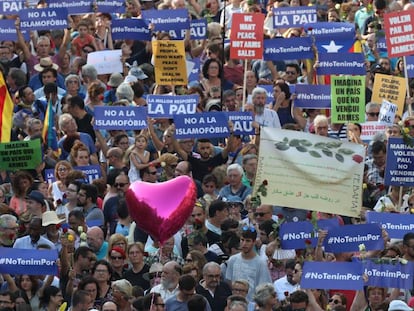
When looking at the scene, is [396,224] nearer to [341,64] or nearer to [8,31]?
[341,64]

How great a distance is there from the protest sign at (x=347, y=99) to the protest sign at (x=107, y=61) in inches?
147

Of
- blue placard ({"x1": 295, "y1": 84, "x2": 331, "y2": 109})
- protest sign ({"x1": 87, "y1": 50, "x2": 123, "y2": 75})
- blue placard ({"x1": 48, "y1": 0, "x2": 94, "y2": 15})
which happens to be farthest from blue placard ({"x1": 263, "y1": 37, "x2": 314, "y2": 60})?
blue placard ({"x1": 48, "y1": 0, "x2": 94, "y2": 15})

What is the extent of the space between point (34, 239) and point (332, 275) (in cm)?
311

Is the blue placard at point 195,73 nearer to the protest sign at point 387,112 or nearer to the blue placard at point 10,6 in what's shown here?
the blue placard at point 10,6

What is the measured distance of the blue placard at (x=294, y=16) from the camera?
29.3 metres

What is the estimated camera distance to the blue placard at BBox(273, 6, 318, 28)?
29297 millimetres

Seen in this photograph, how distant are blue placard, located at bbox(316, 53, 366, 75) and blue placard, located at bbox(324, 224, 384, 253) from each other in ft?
16.4

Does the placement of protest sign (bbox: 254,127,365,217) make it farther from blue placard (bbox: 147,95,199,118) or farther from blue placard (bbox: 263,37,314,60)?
blue placard (bbox: 263,37,314,60)

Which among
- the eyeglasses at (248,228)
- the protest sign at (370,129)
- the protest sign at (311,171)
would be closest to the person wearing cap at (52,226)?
the eyeglasses at (248,228)

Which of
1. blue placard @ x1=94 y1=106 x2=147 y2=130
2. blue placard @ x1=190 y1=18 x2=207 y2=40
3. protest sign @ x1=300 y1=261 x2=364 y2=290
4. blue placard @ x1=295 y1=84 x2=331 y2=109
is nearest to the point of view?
protest sign @ x1=300 y1=261 x2=364 y2=290

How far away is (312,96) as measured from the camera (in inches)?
1082

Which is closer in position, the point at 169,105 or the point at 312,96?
the point at 169,105

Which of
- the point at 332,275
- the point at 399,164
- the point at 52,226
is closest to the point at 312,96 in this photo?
the point at 399,164

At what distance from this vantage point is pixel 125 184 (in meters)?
24.9
